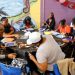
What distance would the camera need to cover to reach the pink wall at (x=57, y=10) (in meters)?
9.05

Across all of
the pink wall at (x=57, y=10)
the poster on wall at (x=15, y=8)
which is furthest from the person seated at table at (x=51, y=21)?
the poster on wall at (x=15, y=8)

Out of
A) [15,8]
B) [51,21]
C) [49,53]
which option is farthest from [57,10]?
[49,53]

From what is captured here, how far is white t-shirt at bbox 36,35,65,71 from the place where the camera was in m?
4.02

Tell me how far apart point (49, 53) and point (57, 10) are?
17.2 feet

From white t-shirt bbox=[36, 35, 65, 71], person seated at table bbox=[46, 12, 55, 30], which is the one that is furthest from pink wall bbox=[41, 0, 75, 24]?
white t-shirt bbox=[36, 35, 65, 71]

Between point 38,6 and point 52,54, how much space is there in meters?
5.24

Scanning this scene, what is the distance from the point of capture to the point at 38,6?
919cm

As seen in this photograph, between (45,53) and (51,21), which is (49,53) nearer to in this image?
(45,53)

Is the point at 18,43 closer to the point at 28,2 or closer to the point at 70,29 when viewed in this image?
the point at 70,29

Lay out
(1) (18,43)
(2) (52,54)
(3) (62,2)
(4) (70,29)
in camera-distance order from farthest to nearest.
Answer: (3) (62,2) < (4) (70,29) < (1) (18,43) < (2) (52,54)

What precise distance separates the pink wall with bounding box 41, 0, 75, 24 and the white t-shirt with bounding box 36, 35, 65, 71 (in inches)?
193

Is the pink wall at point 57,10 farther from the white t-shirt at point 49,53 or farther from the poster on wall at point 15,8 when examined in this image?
the white t-shirt at point 49,53

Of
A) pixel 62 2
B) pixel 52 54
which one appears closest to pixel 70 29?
pixel 62 2

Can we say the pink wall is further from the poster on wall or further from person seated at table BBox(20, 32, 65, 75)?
person seated at table BBox(20, 32, 65, 75)
